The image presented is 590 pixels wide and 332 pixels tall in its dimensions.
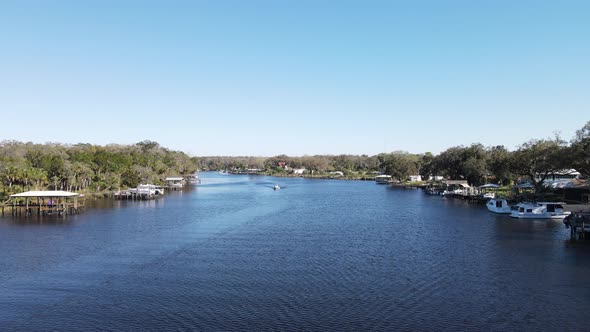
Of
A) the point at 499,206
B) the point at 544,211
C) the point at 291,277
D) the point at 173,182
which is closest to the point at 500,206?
the point at 499,206

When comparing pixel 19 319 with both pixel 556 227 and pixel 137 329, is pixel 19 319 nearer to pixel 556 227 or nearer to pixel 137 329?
pixel 137 329

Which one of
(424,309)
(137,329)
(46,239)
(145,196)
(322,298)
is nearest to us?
(137,329)

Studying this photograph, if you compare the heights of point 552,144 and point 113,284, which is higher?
point 552,144

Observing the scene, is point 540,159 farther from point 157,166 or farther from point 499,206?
point 157,166

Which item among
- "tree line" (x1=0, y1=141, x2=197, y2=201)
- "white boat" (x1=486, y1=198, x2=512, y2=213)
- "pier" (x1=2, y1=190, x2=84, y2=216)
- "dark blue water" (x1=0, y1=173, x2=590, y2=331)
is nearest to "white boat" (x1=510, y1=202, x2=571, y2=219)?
"white boat" (x1=486, y1=198, x2=512, y2=213)

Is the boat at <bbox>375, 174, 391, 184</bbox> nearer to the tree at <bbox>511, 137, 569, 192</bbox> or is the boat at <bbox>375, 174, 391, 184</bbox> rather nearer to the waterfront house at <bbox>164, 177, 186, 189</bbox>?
the waterfront house at <bbox>164, 177, 186, 189</bbox>

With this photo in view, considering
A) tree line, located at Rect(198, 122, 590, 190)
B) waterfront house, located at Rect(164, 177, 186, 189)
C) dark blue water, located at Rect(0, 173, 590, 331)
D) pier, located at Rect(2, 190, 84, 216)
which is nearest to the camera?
dark blue water, located at Rect(0, 173, 590, 331)

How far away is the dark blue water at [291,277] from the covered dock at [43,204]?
27.6 feet

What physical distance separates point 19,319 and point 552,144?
177ft

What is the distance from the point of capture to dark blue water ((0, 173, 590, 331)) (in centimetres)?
1944

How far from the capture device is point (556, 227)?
4316 cm

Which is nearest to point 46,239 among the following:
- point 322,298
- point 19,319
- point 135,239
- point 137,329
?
point 135,239

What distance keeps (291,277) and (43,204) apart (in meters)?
46.1

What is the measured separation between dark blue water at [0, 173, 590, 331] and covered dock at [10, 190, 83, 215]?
8.41 meters
